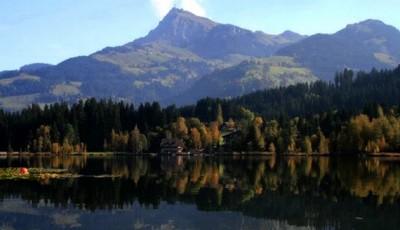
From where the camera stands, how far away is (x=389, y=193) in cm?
7081

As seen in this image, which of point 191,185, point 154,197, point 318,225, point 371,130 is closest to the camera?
point 318,225

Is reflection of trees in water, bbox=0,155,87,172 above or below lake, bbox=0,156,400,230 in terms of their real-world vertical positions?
above

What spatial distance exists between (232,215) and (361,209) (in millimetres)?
13308

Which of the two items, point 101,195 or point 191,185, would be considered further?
point 191,185

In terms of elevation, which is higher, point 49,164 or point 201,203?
point 49,164

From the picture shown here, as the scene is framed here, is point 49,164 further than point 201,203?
Yes

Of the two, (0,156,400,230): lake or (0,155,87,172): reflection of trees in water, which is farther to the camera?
(0,155,87,172): reflection of trees in water

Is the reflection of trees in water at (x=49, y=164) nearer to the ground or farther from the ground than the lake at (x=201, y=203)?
farther from the ground

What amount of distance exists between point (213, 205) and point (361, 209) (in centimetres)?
1511

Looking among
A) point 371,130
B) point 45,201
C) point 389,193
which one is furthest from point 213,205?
point 371,130

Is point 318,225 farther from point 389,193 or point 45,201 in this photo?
point 45,201

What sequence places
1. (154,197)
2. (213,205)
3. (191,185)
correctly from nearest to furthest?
(213,205) → (154,197) → (191,185)

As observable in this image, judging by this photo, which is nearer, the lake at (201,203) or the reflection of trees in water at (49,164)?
the lake at (201,203)

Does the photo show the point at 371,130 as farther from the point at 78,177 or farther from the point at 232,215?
the point at 232,215
